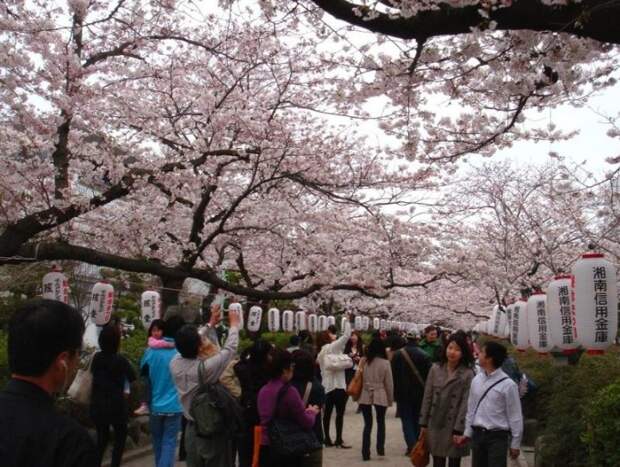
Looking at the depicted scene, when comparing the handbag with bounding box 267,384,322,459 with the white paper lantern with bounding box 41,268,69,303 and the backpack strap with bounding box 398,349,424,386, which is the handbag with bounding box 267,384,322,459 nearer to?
the backpack strap with bounding box 398,349,424,386

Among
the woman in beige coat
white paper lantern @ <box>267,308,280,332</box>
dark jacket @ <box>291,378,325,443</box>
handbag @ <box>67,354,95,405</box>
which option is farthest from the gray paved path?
white paper lantern @ <box>267,308,280,332</box>

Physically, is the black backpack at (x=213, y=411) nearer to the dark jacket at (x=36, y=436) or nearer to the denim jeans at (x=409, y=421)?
the dark jacket at (x=36, y=436)

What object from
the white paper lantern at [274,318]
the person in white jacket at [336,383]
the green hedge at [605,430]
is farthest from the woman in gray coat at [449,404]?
the white paper lantern at [274,318]

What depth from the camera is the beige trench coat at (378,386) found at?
906 cm

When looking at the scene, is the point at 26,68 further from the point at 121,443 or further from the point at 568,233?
the point at 568,233

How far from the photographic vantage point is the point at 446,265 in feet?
54.2

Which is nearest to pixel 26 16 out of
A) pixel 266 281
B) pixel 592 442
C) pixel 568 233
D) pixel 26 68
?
pixel 26 68

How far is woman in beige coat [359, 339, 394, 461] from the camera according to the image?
902cm

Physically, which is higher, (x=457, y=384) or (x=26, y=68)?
(x=26, y=68)

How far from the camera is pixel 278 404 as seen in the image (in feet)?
17.5

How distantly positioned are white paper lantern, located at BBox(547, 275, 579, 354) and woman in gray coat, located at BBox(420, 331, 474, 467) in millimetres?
2717

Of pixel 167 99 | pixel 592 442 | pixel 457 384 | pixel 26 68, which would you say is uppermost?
pixel 167 99

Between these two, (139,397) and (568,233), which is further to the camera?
(568,233)

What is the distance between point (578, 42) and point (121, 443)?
19.6 feet
